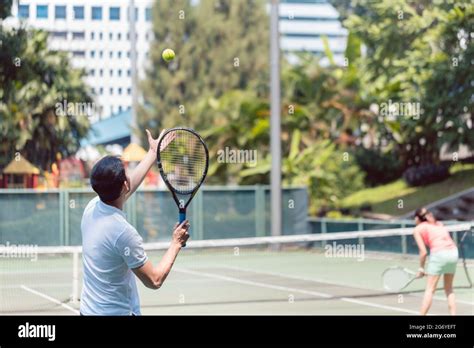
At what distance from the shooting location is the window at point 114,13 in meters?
48.8

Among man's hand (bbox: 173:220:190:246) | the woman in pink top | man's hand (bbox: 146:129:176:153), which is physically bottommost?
the woman in pink top

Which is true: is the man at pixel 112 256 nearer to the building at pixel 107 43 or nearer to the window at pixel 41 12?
the window at pixel 41 12

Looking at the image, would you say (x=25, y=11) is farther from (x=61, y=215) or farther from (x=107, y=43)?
(x=107, y=43)

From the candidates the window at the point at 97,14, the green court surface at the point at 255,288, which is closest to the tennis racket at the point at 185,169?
the green court surface at the point at 255,288

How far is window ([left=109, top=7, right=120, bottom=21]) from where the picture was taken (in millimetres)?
48750

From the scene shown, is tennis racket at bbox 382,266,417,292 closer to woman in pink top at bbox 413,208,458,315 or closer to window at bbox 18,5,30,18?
woman in pink top at bbox 413,208,458,315

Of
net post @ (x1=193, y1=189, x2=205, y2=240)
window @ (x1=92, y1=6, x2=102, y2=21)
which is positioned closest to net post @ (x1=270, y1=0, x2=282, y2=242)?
net post @ (x1=193, y1=189, x2=205, y2=240)

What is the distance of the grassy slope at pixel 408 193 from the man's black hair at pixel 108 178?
24.2m

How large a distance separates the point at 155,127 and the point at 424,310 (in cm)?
3862

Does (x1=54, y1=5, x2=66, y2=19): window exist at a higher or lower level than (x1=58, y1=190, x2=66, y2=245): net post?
higher

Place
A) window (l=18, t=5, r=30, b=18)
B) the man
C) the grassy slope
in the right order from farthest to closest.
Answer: window (l=18, t=5, r=30, b=18) < the grassy slope < the man

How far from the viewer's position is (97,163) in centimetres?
489

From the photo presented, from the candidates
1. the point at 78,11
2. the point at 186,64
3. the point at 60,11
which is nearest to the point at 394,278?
the point at 186,64

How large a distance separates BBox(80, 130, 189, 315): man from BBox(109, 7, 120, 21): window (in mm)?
44479
